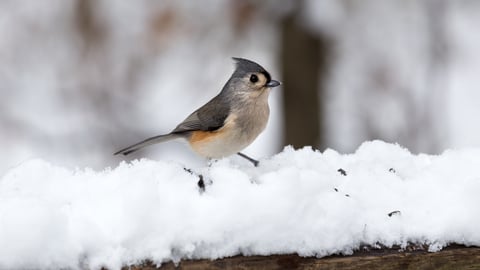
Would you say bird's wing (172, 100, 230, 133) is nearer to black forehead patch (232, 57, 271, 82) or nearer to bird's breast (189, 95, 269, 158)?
bird's breast (189, 95, 269, 158)

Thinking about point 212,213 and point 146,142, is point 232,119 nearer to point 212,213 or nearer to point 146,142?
point 146,142

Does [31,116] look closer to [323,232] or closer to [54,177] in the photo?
[54,177]

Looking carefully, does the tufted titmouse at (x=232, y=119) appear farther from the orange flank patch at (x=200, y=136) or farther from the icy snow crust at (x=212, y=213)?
the icy snow crust at (x=212, y=213)

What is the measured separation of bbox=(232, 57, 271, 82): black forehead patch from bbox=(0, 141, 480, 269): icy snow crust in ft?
4.02

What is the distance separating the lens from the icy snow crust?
204 cm

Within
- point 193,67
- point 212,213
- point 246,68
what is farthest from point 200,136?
point 193,67

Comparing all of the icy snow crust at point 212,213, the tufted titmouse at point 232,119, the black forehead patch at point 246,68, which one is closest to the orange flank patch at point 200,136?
the tufted titmouse at point 232,119

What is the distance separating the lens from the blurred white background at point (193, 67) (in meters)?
6.55

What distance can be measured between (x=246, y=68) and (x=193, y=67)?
3.56 meters

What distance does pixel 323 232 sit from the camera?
2232 millimetres

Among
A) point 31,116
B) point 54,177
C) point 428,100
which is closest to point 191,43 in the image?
point 31,116

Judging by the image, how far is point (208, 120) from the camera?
3.78 metres

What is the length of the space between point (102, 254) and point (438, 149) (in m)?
5.02

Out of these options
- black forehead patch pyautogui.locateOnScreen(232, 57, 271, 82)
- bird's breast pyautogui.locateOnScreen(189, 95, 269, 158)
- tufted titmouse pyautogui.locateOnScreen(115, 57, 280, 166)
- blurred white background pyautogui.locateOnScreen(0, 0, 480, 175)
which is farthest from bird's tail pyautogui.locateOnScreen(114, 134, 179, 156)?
blurred white background pyautogui.locateOnScreen(0, 0, 480, 175)
